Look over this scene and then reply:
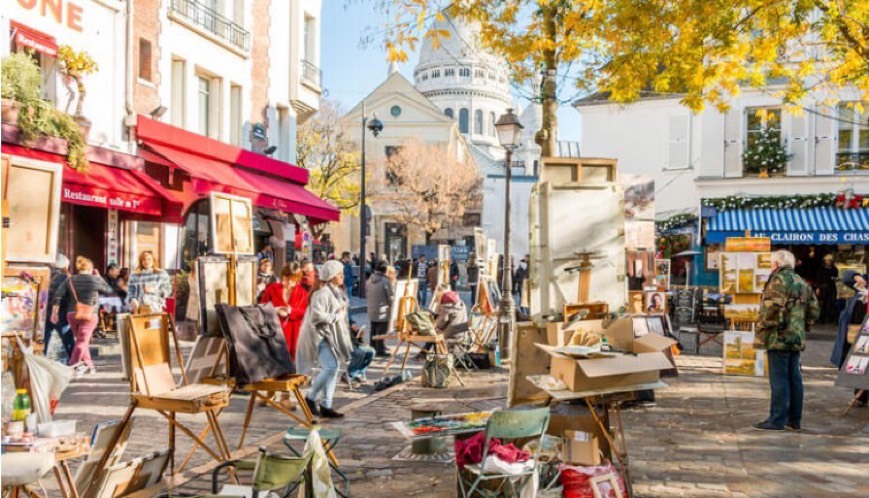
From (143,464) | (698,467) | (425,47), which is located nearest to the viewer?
(143,464)

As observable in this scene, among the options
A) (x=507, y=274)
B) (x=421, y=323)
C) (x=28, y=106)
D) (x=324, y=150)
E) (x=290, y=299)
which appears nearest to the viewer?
(x=290, y=299)

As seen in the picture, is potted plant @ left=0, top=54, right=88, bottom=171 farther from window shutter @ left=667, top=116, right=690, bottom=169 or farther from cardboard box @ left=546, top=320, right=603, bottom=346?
window shutter @ left=667, top=116, right=690, bottom=169

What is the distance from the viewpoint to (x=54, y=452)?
4.17 metres

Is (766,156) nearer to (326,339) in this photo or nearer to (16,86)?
(326,339)

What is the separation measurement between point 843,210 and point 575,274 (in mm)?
15948

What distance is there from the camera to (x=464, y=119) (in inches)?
3521

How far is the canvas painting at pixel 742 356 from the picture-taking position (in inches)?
462

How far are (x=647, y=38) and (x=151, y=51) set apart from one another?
10.6 meters

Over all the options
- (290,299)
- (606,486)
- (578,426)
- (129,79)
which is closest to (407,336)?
(290,299)

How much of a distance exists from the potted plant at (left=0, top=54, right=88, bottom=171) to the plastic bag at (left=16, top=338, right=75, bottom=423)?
7.91 m

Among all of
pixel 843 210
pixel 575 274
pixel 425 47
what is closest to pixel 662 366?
pixel 575 274

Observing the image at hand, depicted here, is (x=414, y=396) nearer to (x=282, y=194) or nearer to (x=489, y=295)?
(x=489, y=295)

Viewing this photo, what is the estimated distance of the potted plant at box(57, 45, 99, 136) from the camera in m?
13.9

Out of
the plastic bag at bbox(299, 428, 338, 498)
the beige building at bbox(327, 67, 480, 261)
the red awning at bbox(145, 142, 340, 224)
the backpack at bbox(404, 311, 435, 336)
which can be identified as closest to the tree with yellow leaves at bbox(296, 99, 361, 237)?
the beige building at bbox(327, 67, 480, 261)
